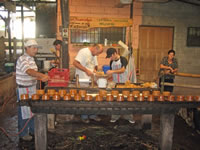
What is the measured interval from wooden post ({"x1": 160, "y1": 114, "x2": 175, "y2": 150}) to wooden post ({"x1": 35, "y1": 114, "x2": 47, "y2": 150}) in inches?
81.9

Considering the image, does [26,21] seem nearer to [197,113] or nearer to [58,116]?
[58,116]

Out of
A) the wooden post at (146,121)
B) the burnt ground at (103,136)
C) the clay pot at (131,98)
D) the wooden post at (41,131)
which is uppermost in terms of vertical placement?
the clay pot at (131,98)

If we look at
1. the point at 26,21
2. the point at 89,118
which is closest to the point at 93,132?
the point at 89,118

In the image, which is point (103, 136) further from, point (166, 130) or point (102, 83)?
point (166, 130)

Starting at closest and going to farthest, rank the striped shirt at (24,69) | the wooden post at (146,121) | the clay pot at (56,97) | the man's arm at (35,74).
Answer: the clay pot at (56,97) < the man's arm at (35,74) < the striped shirt at (24,69) < the wooden post at (146,121)

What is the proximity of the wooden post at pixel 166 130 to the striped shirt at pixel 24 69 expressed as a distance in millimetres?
2731

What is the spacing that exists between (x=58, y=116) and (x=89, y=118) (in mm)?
892

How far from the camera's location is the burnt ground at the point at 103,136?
424 cm

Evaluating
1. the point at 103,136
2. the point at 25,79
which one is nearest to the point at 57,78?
the point at 25,79

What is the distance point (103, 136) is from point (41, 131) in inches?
61.1

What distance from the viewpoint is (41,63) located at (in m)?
8.91

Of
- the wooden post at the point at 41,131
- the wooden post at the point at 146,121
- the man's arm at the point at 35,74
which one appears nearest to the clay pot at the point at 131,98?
the wooden post at the point at 41,131

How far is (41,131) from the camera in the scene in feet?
12.1

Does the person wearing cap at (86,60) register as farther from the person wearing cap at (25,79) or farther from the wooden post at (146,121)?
the person wearing cap at (25,79)
